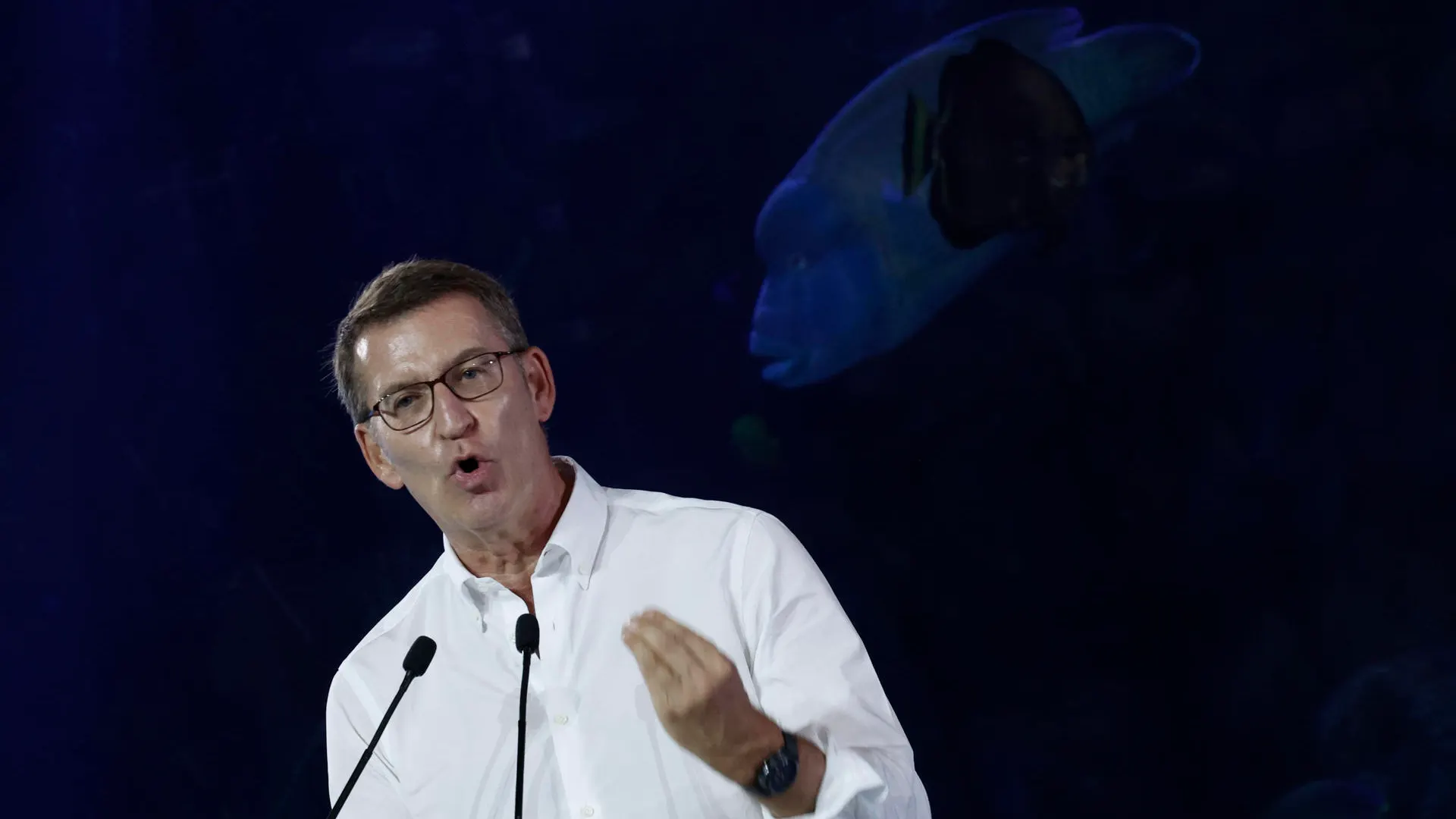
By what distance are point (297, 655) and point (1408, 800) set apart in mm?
1901

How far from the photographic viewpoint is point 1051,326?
212 cm

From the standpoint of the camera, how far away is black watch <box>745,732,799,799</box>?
1264 mm

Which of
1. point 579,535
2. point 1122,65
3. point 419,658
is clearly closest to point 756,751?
point 419,658

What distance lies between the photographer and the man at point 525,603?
62.5 inches

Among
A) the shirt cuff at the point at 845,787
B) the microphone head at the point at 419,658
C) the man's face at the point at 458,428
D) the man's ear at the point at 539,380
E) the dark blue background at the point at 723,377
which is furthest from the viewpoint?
the dark blue background at the point at 723,377

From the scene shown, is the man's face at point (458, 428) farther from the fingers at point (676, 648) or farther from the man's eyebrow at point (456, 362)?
the fingers at point (676, 648)

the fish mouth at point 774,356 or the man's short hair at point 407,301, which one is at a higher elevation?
the man's short hair at point 407,301

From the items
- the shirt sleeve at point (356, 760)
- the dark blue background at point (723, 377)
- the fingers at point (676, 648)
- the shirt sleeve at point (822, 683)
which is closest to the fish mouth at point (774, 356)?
the dark blue background at point (723, 377)

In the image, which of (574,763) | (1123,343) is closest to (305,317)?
(574,763)

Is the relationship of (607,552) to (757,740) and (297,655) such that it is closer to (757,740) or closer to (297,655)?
(757,740)

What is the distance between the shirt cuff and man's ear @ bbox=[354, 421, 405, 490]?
78 centimetres

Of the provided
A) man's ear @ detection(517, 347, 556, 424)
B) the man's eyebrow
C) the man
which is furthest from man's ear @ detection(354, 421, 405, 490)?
man's ear @ detection(517, 347, 556, 424)

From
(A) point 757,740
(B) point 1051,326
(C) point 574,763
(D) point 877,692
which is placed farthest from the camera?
(B) point 1051,326

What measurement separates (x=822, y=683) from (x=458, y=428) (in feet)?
1.94
